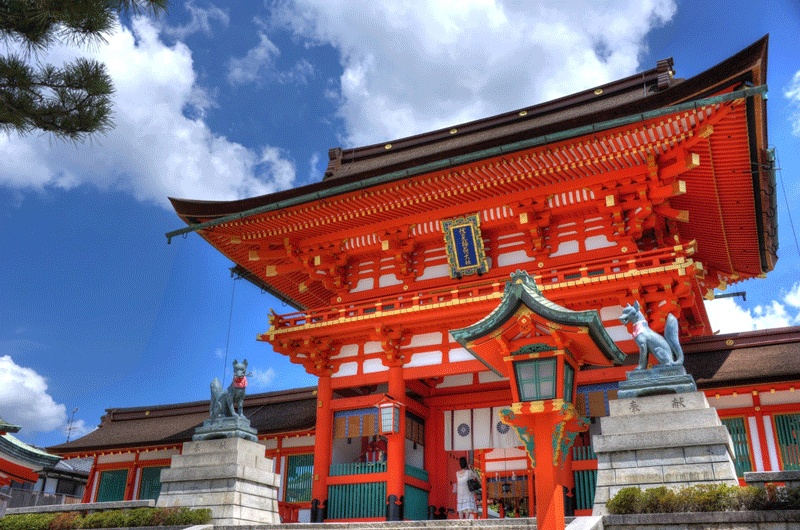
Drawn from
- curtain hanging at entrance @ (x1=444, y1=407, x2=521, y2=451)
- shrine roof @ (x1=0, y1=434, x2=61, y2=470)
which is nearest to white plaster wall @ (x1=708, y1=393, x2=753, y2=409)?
curtain hanging at entrance @ (x1=444, y1=407, x2=521, y2=451)

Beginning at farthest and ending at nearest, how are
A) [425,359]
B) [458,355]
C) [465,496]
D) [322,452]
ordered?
[425,359] → [322,452] → [458,355] → [465,496]

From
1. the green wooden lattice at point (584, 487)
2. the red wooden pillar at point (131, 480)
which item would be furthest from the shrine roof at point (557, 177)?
the red wooden pillar at point (131, 480)

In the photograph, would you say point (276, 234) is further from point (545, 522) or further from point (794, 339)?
point (794, 339)

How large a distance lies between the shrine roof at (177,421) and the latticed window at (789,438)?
1202 centimetres

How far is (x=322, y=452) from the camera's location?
55.8 feet

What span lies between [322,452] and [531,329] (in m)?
9.35

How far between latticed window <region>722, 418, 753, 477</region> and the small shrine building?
0.15 ft

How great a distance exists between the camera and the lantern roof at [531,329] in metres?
9.31

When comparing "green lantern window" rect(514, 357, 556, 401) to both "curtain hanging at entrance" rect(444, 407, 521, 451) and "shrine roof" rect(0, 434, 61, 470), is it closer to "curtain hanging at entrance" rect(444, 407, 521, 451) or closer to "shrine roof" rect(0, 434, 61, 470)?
"shrine roof" rect(0, 434, 61, 470)

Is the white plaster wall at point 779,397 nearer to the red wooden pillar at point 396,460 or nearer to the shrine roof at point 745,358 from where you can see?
the shrine roof at point 745,358

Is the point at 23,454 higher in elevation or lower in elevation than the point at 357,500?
higher

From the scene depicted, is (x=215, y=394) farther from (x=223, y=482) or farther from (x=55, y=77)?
(x=55, y=77)

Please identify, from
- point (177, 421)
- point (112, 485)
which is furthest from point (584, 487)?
point (112, 485)

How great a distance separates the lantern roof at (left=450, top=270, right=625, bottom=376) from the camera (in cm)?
931
